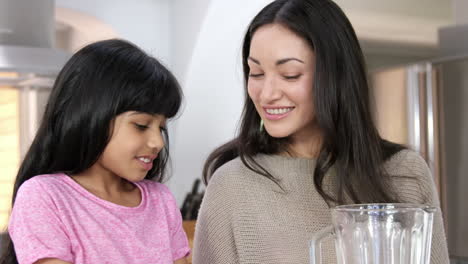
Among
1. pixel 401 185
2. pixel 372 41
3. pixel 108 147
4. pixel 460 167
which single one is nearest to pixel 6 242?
pixel 108 147

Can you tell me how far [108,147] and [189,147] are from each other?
3414 millimetres

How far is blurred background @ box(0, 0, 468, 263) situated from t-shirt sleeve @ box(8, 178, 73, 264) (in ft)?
3.99

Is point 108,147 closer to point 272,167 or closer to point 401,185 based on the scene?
point 272,167

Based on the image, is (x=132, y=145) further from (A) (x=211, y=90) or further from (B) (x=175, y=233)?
(A) (x=211, y=90)

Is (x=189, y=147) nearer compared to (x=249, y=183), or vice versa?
(x=249, y=183)

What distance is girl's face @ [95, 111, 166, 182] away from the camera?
1.18 m

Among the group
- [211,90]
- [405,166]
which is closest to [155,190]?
[405,166]

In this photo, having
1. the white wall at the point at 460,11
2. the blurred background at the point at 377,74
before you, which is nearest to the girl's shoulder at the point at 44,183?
the blurred background at the point at 377,74

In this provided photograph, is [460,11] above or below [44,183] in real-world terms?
above

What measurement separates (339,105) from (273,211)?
24 cm

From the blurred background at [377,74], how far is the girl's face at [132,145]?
1.05 m

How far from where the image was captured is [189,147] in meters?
4.60

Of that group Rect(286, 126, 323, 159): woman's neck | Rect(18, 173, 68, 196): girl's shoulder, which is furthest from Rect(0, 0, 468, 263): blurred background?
Rect(18, 173, 68, 196): girl's shoulder

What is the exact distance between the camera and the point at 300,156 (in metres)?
1.53
